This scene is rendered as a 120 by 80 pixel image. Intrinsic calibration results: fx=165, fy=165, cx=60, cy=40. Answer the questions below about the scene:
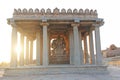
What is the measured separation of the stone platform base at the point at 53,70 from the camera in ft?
59.1

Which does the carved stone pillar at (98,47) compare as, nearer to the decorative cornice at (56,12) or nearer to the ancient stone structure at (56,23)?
the ancient stone structure at (56,23)

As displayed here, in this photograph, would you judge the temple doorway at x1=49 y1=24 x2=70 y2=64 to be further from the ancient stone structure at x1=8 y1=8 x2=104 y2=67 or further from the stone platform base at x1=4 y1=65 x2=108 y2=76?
the stone platform base at x1=4 y1=65 x2=108 y2=76

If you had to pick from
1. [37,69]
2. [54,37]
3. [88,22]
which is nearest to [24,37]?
[54,37]

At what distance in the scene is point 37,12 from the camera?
65.6 ft

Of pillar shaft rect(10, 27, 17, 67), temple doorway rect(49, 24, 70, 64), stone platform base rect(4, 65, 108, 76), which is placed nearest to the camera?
stone platform base rect(4, 65, 108, 76)

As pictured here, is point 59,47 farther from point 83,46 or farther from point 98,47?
point 98,47

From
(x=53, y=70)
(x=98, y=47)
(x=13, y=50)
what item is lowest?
(x=53, y=70)

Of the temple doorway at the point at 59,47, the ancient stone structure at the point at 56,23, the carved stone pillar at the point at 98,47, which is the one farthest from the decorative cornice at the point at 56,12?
the temple doorway at the point at 59,47

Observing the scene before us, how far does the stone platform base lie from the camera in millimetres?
18025

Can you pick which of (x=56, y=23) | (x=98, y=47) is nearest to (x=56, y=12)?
(x=56, y=23)

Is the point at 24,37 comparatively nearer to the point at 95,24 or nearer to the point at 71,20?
the point at 71,20

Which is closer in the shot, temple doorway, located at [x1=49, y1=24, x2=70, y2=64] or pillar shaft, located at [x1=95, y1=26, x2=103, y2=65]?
pillar shaft, located at [x1=95, y1=26, x2=103, y2=65]

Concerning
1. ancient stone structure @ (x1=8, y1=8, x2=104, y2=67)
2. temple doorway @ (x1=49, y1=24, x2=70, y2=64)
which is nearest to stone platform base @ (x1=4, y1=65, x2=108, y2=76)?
ancient stone structure @ (x1=8, y1=8, x2=104, y2=67)

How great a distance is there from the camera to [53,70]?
1833 cm
